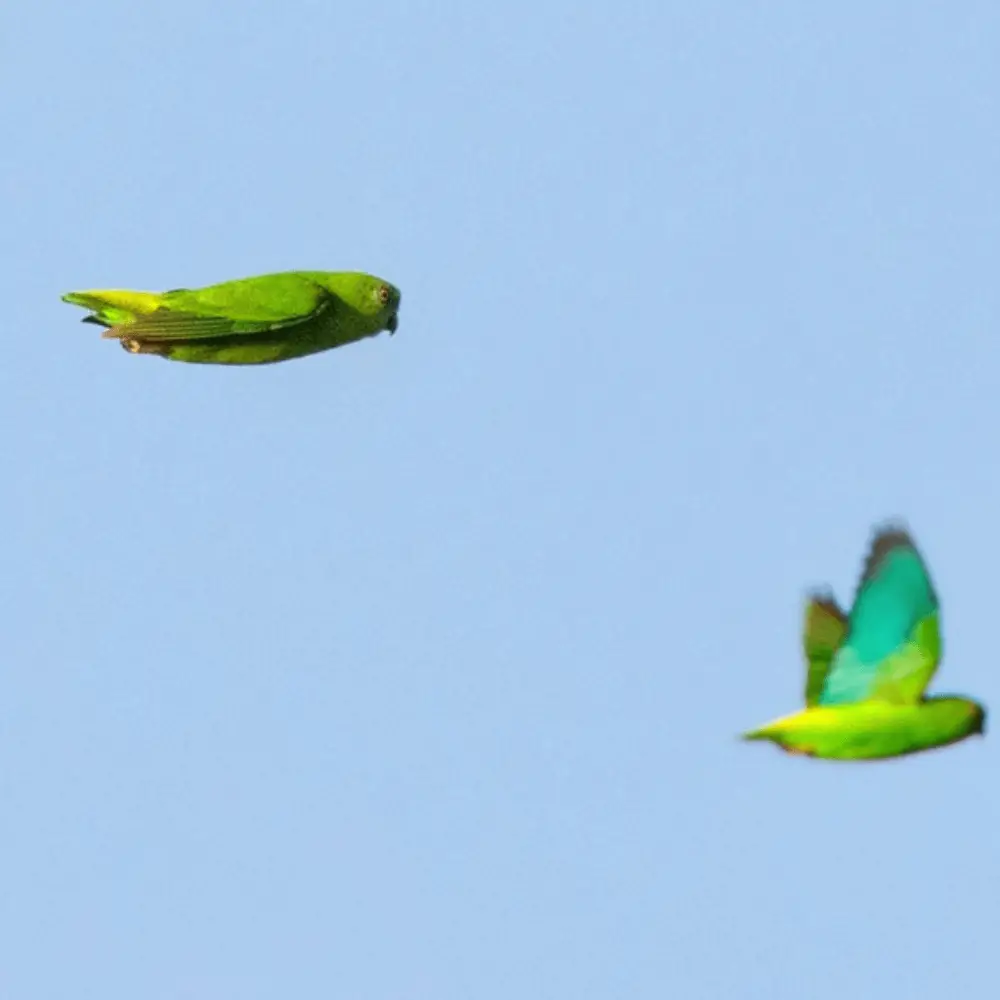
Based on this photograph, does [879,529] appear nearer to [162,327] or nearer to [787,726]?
[787,726]

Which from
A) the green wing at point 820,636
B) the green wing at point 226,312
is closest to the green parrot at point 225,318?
the green wing at point 226,312

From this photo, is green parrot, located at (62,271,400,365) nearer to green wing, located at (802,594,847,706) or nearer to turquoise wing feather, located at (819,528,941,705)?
green wing, located at (802,594,847,706)

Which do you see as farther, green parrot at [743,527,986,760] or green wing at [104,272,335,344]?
green wing at [104,272,335,344]

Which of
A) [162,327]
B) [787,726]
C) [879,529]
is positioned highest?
[162,327]

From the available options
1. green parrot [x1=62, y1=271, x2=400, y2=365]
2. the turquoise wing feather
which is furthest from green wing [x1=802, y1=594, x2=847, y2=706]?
green parrot [x1=62, y1=271, x2=400, y2=365]

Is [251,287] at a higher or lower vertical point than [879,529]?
higher

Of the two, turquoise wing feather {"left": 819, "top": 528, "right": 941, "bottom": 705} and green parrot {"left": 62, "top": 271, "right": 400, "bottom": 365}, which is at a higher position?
green parrot {"left": 62, "top": 271, "right": 400, "bottom": 365}

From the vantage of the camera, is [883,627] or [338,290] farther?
[338,290]

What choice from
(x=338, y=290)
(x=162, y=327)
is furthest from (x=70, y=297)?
(x=338, y=290)
